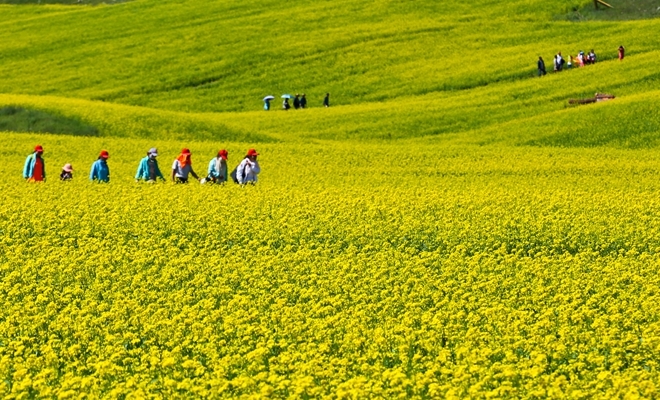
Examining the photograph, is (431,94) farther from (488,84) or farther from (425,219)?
(425,219)

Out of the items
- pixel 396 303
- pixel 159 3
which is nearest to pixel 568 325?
pixel 396 303

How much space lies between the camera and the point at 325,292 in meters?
18.0

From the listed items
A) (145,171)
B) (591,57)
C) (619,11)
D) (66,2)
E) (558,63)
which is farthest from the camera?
(66,2)

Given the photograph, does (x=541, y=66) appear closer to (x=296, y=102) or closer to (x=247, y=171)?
(x=296, y=102)

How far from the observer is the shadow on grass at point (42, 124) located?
52.9 metres

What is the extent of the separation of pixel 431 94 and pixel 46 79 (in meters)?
28.1

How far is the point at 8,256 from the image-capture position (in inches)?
855

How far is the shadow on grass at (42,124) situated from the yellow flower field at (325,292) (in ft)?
66.6

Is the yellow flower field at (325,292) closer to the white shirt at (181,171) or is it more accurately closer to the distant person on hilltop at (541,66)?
the white shirt at (181,171)

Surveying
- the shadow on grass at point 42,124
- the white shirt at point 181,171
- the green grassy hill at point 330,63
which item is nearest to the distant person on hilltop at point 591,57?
the green grassy hill at point 330,63

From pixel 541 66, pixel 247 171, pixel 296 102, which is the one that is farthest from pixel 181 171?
pixel 541 66

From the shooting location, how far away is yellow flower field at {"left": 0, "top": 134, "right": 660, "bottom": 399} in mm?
13539

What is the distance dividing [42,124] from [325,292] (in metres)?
37.9

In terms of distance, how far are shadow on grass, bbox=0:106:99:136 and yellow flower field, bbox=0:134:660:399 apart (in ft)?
66.6
